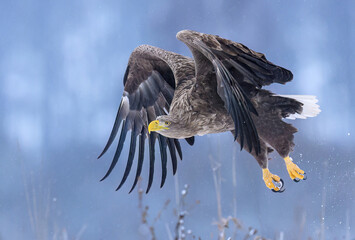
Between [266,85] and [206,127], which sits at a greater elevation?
[266,85]

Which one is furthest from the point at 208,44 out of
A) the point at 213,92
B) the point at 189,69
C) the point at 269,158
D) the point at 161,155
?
the point at 161,155

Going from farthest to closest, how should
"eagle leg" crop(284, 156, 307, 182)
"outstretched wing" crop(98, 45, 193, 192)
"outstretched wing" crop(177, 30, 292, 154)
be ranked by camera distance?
"outstretched wing" crop(98, 45, 193, 192) < "eagle leg" crop(284, 156, 307, 182) < "outstretched wing" crop(177, 30, 292, 154)

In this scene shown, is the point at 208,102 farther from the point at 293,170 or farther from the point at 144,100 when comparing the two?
the point at 144,100

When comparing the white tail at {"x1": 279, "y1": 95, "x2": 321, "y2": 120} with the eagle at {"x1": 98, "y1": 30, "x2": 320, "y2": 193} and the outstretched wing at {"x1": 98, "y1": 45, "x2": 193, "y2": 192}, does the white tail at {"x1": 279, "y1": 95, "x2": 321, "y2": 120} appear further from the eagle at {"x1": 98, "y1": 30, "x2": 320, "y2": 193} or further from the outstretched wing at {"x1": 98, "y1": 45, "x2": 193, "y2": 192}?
the outstretched wing at {"x1": 98, "y1": 45, "x2": 193, "y2": 192}

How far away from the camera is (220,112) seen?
2973 millimetres

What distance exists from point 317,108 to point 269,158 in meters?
0.60

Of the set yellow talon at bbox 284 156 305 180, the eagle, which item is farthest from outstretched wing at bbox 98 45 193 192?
yellow talon at bbox 284 156 305 180

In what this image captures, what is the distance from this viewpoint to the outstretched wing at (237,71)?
2543mm

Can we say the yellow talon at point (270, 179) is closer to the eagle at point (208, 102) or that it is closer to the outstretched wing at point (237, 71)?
the eagle at point (208, 102)

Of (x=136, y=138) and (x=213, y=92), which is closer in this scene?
(x=213, y=92)

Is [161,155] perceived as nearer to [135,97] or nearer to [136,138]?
[136,138]

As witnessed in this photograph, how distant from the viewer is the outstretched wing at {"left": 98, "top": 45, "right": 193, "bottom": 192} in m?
3.82

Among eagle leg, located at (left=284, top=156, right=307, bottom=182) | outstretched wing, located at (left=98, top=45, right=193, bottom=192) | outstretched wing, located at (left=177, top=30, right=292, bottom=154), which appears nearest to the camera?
outstretched wing, located at (left=177, top=30, right=292, bottom=154)

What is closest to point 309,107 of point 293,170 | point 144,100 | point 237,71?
point 293,170
